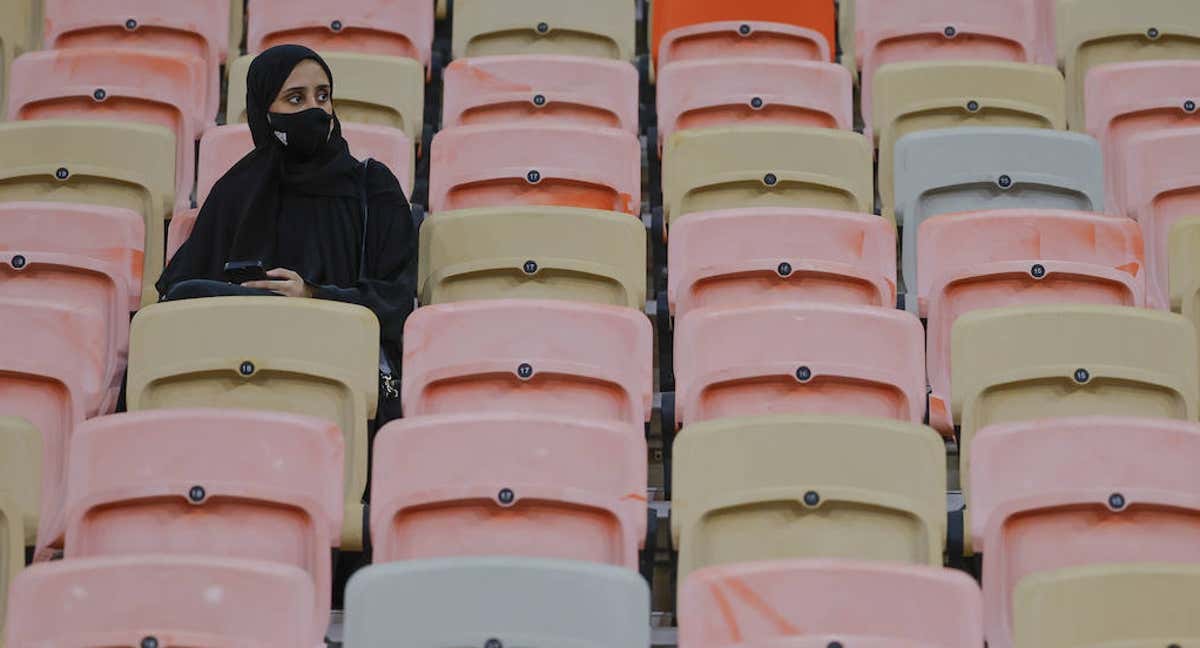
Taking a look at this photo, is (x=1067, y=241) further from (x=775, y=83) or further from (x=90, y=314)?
(x=90, y=314)

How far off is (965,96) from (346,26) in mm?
1115

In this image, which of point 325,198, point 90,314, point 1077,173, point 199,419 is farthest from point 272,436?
point 1077,173

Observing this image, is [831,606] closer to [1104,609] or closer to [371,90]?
[1104,609]

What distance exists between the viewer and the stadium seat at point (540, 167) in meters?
2.97

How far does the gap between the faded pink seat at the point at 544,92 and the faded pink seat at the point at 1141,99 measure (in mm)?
781

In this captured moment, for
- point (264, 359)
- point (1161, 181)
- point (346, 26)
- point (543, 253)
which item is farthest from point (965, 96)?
point (264, 359)

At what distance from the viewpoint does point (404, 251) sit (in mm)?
2656

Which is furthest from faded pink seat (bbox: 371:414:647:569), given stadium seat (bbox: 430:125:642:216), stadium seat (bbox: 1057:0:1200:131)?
stadium seat (bbox: 1057:0:1200:131)

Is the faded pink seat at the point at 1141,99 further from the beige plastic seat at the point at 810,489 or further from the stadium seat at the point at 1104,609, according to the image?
the stadium seat at the point at 1104,609

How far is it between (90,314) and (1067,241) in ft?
4.43

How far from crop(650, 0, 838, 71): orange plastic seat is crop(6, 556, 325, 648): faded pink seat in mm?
1728

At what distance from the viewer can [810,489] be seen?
2111mm

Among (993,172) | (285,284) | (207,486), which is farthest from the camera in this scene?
(993,172)

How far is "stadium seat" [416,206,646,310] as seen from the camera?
2.69 meters
